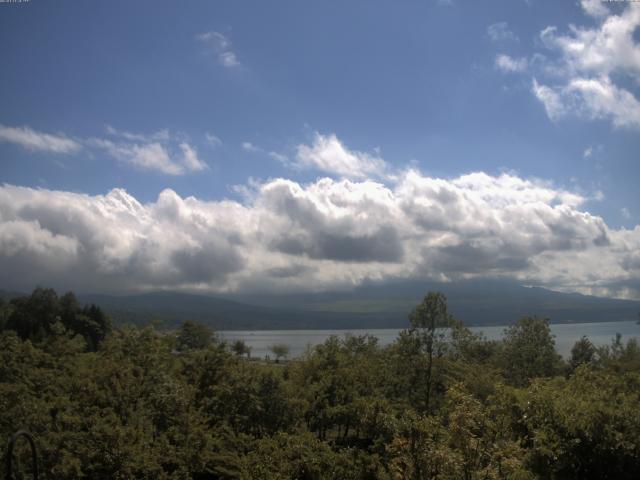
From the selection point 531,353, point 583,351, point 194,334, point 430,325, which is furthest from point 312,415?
point 194,334

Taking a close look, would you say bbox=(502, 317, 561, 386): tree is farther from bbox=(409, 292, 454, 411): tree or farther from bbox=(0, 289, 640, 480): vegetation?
bbox=(409, 292, 454, 411): tree

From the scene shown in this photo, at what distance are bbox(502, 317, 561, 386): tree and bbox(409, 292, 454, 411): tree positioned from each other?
436 inches

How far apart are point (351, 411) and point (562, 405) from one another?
11.1m

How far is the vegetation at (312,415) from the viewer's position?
13.6m

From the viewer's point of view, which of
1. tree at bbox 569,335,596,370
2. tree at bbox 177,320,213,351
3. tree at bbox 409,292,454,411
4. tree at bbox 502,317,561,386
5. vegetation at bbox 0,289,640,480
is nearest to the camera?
vegetation at bbox 0,289,640,480

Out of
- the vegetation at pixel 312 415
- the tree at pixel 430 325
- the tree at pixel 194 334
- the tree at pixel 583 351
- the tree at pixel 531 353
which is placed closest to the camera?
the vegetation at pixel 312 415

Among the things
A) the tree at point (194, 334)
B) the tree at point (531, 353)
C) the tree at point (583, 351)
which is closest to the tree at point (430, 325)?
the tree at point (531, 353)

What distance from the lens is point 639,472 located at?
13.6 metres

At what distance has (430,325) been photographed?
29297 millimetres

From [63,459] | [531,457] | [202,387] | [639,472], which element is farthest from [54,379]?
[639,472]

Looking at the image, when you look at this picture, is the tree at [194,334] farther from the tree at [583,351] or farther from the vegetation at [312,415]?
the tree at [583,351]

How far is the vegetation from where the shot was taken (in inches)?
537

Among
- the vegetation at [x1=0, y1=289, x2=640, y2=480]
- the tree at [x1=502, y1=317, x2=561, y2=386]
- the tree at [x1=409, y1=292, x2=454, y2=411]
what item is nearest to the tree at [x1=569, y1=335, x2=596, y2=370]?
the tree at [x1=502, y1=317, x2=561, y2=386]

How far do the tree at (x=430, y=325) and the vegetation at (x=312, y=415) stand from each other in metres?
0.07
